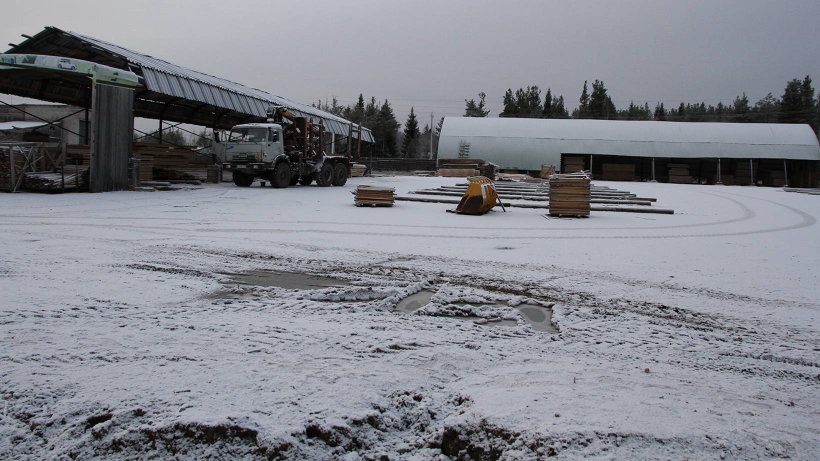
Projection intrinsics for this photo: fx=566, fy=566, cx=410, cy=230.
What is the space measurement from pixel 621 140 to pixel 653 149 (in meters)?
2.64

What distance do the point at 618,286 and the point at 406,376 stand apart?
365cm

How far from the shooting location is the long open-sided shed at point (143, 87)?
20656mm

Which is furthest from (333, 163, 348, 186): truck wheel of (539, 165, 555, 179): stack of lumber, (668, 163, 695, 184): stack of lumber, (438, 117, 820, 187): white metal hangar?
(668, 163, 695, 184): stack of lumber

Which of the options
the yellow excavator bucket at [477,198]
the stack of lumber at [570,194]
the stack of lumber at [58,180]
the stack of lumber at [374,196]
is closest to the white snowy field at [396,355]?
the stack of lumber at [570,194]

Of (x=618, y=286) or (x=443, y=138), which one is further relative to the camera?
(x=443, y=138)

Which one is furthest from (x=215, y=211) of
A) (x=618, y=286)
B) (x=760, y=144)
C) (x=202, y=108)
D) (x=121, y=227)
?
(x=760, y=144)

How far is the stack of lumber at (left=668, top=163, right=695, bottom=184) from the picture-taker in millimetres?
46219

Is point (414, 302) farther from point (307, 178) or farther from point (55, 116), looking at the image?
point (55, 116)

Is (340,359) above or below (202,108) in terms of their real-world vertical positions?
below

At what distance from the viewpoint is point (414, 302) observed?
5.18 m

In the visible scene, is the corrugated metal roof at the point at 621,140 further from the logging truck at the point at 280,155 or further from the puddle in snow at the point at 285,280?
the puddle in snow at the point at 285,280

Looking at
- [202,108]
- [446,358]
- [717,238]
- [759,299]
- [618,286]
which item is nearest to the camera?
[446,358]

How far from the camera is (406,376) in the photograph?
131 inches

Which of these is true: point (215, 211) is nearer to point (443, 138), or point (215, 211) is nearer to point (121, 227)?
point (121, 227)
